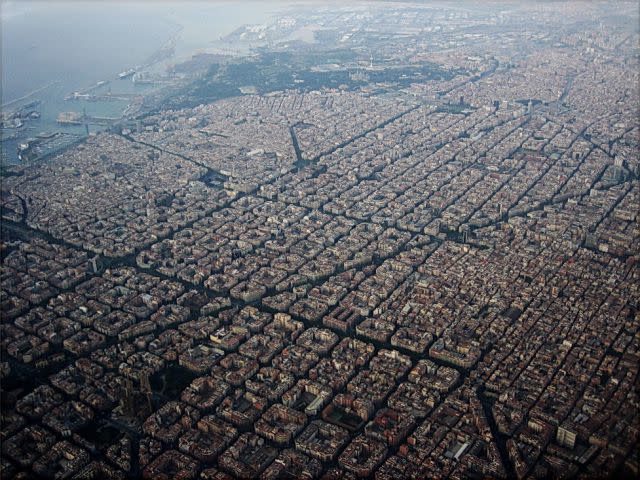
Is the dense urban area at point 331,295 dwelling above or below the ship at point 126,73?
below

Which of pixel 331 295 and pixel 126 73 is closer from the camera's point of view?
pixel 331 295

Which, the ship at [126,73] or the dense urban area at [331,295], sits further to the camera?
the ship at [126,73]

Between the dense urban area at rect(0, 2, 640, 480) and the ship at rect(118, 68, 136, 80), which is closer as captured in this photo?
the dense urban area at rect(0, 2, 640, 480)

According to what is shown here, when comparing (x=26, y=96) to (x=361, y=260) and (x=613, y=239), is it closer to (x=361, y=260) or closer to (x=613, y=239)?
(x=361, y=260)

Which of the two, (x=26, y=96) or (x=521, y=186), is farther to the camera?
(x=26, y=96)

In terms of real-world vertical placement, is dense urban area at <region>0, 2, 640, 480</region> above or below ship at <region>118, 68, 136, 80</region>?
below

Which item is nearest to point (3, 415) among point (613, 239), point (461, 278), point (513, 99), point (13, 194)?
point (461, 278)

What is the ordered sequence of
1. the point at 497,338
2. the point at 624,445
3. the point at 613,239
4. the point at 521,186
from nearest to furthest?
the point at 624,445
the point at 497,338
the point at 613,239
the point at 521,186

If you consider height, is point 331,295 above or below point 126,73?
below
